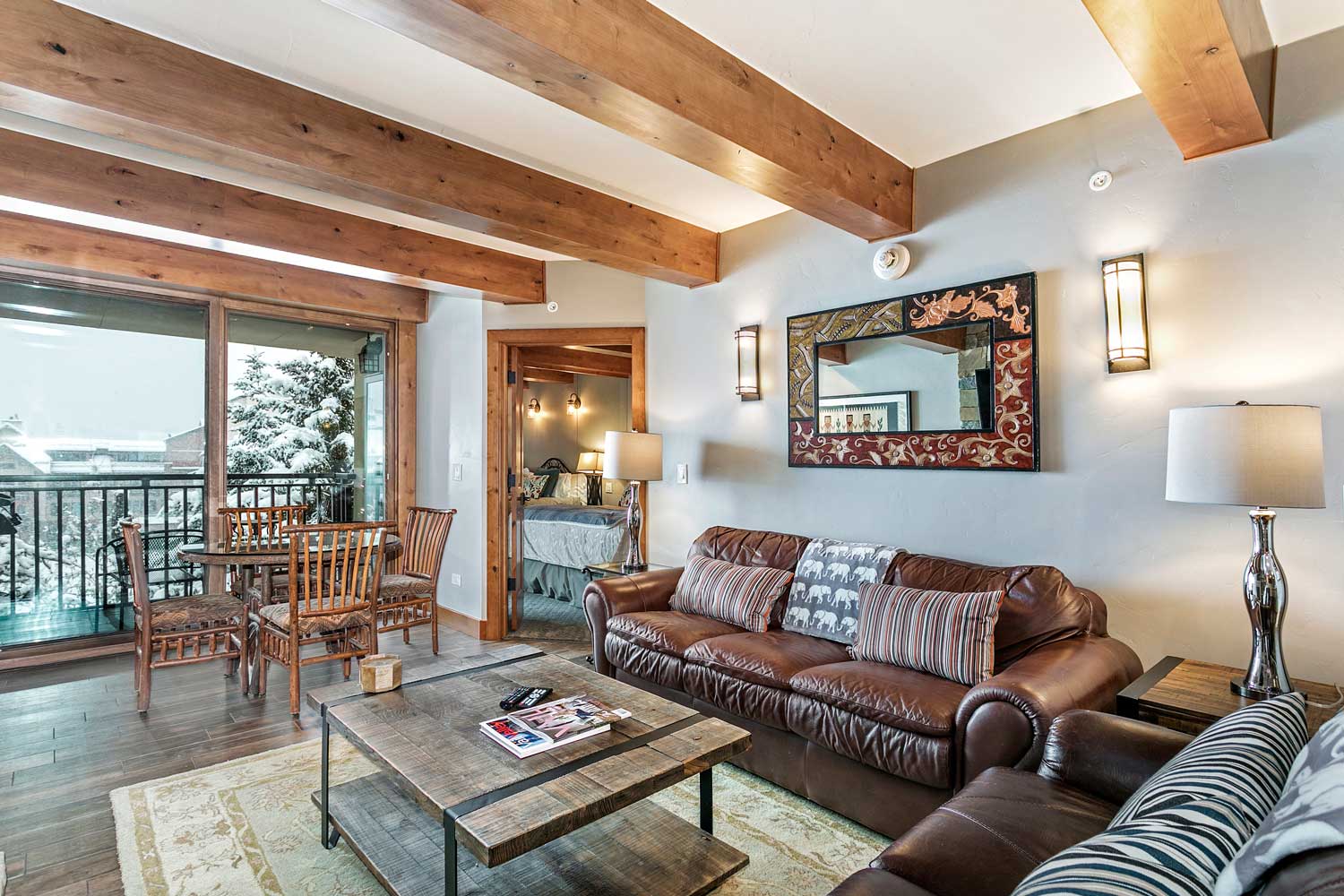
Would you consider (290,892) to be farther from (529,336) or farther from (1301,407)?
(529,336)

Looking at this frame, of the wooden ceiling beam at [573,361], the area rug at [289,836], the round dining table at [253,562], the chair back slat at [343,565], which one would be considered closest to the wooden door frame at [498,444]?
the wooden ceiling beam at [573,361]

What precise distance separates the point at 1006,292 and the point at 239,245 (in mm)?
3820

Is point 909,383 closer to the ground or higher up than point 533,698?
higher up

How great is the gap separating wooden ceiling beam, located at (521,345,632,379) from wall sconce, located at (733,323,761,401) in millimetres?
2266

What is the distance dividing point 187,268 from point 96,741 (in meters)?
2.86

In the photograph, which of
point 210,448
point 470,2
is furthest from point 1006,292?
point 210,448

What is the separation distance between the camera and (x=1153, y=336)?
2.67 m

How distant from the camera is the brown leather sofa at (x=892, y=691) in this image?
208 cm

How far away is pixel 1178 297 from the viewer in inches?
103

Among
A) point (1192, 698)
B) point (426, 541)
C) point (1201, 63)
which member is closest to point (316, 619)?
point (426, 541)

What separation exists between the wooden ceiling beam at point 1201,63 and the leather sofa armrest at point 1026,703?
1.77 metres

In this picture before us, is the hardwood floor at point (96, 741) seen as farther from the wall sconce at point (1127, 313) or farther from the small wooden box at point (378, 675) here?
the wall sconce at point (1127, 313)

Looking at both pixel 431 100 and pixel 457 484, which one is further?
pixel 457 484

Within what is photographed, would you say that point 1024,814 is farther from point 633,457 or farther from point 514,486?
point 514,486
